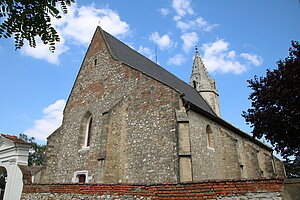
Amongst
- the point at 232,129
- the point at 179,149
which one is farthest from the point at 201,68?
the point at 179,149

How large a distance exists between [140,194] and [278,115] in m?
8.68

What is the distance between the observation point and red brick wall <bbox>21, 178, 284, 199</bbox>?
4.58m

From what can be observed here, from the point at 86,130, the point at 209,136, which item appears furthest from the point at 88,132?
the point at 209,136

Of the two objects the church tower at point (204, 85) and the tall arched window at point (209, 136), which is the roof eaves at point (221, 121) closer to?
the tall arched window at point (209, 136)

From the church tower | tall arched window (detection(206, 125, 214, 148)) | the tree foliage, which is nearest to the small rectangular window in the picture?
tall arched window (detection(206, 125, 214, 148))

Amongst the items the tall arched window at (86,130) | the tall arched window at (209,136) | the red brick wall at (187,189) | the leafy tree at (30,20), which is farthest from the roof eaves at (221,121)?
the leafy tree at (30,20)

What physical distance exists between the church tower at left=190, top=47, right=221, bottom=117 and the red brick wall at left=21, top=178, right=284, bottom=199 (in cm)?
2119

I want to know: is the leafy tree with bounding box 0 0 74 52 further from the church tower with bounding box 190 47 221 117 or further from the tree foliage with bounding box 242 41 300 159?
the church tower with bounding box 190 47 221 117

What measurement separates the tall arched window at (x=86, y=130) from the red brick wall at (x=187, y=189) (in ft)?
23.0

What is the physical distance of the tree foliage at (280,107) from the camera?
424 inches

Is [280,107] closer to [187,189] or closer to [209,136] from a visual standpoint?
[209,136]

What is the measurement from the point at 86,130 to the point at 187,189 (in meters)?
11.0

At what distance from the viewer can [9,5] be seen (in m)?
3.25

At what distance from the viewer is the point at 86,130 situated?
49.9 ft
